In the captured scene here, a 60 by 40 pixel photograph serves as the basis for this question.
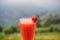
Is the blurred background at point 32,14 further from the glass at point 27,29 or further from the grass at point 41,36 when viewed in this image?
the glass at point 27,29

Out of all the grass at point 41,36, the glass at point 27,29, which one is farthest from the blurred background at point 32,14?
the glass at point 27,29

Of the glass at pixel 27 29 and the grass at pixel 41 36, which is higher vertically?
the glass at pixel 27 29

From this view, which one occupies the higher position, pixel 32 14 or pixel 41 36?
pixel 32 14

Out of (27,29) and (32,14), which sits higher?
(32,14)

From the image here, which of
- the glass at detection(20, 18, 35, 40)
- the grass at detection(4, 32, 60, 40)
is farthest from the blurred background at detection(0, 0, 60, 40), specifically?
the glass at detection(20, 18, 35, 40)

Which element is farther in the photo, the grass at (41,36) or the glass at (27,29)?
the grass at (41,36)

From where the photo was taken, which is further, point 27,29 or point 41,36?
point 41,36

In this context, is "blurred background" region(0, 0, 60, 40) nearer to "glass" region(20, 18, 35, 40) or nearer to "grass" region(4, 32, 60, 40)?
"grass" region(4, 32, 60, 40)

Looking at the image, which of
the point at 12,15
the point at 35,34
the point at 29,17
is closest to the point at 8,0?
the point at 12,15

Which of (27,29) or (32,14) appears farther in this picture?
→ (32,14)
